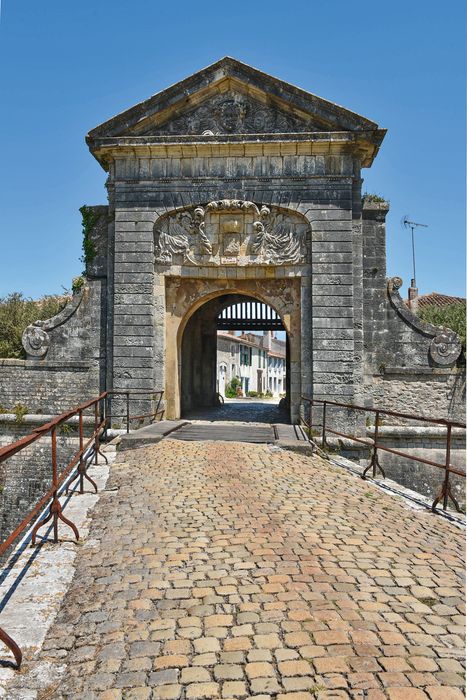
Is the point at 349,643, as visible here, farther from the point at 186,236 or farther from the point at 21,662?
the point at 186,236

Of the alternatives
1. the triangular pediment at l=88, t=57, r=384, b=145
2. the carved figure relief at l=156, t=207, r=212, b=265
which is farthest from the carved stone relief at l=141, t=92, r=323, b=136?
the carved figure relief at l=156, t=207, r=212, b=265

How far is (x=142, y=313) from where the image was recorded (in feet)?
33.8

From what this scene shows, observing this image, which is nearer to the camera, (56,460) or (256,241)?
(56,460)

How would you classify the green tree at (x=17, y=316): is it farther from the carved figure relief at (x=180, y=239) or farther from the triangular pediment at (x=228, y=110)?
the triangular pediment at (x=228, y=110)

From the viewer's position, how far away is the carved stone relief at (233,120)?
402 inches

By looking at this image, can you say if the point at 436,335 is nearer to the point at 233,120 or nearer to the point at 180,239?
the point at 180,239

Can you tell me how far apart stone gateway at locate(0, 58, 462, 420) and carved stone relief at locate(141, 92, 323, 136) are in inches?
0.8

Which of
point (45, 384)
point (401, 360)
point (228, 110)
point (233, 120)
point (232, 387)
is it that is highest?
point (228, 110)

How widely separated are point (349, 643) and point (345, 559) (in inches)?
45.7

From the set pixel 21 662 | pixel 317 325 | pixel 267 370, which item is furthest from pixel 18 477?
pixel 267 370

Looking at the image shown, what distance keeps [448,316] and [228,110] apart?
6.61m

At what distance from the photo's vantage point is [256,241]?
34.0ft

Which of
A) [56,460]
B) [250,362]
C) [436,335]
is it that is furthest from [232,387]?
[56,460]

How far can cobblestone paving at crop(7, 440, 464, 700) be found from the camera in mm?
2543
